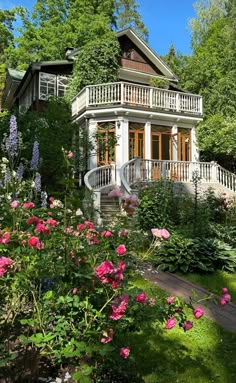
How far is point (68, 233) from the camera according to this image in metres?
2.42

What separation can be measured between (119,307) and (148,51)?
2284cm

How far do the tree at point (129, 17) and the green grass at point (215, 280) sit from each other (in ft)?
124

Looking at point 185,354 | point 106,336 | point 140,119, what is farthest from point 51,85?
point 106,336

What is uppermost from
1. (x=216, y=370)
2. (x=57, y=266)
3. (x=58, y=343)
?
(x=57, y=266)

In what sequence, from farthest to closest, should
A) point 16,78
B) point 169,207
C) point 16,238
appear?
point 16,78 < point 169,207 < point 16,238

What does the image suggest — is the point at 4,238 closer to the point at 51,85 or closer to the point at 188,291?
the point at 188,291

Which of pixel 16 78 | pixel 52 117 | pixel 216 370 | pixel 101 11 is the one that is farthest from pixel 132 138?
pixel 101 11

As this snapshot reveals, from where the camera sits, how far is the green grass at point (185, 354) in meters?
3.11

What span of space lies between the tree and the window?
2122 centimetres

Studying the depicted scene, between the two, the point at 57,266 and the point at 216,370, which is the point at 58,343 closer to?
the point at 57,266

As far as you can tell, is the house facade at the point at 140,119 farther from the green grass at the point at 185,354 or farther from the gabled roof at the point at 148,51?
the green grass at the point at 185,354

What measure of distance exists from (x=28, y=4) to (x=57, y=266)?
38.4 meters

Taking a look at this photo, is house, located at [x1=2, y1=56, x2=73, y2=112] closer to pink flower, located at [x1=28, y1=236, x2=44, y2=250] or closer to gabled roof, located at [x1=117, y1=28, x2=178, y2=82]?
gabled roof, located at [x1=117, y1=28, x2=178, y2=82]

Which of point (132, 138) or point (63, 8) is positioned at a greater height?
point (63, 8)
